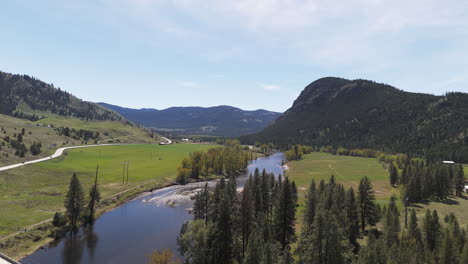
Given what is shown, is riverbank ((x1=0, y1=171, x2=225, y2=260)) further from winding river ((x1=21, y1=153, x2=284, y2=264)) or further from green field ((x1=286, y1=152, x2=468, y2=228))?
green field ((x1=286, y1=152, x2=468, y2=228))

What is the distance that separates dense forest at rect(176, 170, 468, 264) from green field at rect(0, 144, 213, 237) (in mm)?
40731

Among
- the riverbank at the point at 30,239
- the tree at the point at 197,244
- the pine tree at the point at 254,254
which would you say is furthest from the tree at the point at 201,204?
the pine tree at the point at 254,254

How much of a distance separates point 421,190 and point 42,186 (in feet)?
429

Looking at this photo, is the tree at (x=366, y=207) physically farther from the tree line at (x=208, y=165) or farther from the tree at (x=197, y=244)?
the tree line at (x=208, y=165)

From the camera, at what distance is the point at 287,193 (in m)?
61.1

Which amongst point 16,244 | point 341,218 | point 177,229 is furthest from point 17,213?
point 341,218

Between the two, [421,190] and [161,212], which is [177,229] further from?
[421,190]

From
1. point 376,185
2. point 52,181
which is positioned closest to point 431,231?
point 376,185

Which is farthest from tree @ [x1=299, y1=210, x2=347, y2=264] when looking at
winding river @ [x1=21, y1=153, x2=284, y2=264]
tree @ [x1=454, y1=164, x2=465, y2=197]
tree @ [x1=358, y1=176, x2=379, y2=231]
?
tree @ [x1=454, y1=164, x2=465, y2=197]

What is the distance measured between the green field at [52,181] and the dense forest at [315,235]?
40.7 m

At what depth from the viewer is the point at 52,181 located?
102812 mm

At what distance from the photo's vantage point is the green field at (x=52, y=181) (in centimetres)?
6800

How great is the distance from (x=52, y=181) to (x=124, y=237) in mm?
58018

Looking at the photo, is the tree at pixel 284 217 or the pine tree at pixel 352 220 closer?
the pine tree at pixel 352 220
